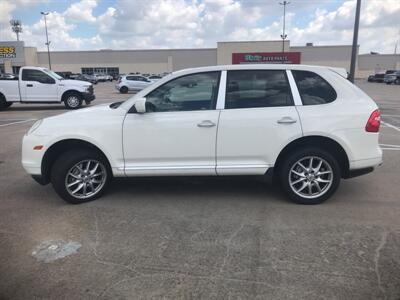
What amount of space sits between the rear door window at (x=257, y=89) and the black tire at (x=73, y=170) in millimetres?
1789

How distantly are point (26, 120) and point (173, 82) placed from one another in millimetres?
10638

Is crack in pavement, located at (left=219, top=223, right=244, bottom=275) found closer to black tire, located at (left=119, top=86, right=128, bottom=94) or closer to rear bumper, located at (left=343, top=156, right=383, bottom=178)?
rear bumper, located at (left=343, top=156, right=383, bottom=178)

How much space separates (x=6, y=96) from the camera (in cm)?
1689

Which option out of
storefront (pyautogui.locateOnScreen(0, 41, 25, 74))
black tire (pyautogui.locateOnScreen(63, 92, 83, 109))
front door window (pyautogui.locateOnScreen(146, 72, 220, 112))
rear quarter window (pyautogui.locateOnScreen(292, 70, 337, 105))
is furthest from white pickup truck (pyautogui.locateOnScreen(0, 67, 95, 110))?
storefront (pyautogui.locateOnScreen(0, 41, 25, 74))

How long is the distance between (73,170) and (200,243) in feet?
6.81

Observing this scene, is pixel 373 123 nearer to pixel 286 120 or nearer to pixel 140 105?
pixel 286 120

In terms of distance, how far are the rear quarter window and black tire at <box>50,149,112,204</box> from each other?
105 inches

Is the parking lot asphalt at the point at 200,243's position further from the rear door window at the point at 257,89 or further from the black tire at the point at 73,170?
the rear door window at the point at 257,89

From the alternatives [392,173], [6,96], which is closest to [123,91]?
[6,96]

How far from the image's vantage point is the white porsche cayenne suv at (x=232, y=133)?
4699 mm

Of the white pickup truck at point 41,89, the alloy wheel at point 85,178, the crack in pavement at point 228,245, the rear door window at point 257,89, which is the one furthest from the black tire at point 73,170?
the white pickup truck at point 41,89

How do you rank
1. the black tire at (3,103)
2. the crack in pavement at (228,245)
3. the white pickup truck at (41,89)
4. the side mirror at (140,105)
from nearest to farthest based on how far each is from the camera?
1. the crack in pavement at (228,245)
2. the side mirror at (140,105)
3. the white pickup truck at (41,89)
4. the black tire at (3,103)

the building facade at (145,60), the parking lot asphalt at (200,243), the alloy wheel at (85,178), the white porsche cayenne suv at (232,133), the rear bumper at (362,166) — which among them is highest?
the building facade at (145,60)

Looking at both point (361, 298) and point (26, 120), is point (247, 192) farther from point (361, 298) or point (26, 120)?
point (26, 120)
